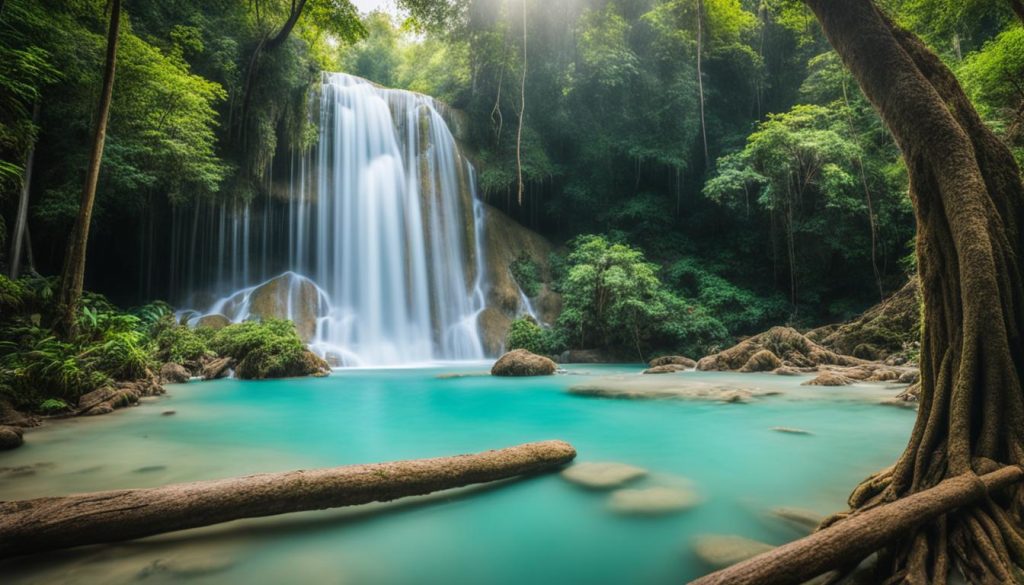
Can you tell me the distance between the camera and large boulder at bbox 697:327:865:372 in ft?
40.7

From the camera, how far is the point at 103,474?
3.51m

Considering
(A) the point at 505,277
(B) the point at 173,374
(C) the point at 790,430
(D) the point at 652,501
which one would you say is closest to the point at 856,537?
(D) the point at 652,501

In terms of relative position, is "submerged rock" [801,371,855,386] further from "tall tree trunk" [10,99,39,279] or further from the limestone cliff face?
"tall tree trunk" [10,99,39,279]

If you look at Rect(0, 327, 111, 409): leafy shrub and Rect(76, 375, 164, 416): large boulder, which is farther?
Rect(76, 375, 164, 416): large boulder

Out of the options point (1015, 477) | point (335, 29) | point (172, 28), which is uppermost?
point (335, 29)

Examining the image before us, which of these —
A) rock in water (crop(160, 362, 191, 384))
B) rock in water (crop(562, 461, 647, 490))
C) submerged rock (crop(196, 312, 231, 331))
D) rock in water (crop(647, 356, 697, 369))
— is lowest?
rock in water (crop(562, 461, 647, 490))

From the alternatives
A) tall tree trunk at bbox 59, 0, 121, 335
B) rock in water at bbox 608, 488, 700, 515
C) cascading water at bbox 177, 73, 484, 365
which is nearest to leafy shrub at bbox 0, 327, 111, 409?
tall tree trunk at bbox 59, 0, 121, 335

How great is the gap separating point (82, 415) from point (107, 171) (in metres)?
8.91

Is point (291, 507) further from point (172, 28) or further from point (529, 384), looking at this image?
point (172, 28)

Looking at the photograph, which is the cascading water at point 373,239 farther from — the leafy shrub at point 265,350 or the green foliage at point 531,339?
the leafy shrub at point 265,350

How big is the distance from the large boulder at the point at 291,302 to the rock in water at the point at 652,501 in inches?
585

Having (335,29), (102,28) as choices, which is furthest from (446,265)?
(102,28)

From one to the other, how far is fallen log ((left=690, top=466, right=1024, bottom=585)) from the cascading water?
1562cm

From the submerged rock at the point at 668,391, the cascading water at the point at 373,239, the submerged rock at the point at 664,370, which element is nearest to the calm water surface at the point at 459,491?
the submerged rock at the point at 668,391
